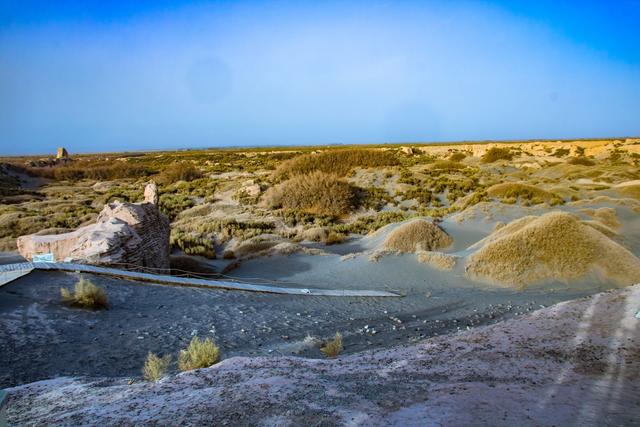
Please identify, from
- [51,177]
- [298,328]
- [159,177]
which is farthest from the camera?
[51,177]

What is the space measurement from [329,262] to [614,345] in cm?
1098

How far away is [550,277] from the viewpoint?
44.1ft

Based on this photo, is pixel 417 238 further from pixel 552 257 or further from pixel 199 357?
pixel 199 357

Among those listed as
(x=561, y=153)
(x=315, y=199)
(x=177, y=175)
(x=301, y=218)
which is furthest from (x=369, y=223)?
(x=561, y=153)

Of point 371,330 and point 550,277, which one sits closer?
point 371,330

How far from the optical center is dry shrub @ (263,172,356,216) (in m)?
28.6

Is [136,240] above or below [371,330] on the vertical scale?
above

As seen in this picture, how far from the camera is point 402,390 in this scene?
4508 millimetres

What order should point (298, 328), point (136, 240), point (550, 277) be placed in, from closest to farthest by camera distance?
point (298, 328) < point (136, 240) < point (550, 277)

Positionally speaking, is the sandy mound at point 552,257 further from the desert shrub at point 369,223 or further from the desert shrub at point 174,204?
the desert shrub at point 174,204

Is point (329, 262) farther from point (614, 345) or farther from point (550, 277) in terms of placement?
point (614, 345)

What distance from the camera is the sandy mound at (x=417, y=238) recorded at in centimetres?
1697

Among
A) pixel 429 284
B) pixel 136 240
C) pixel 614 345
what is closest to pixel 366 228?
pixel 429 284

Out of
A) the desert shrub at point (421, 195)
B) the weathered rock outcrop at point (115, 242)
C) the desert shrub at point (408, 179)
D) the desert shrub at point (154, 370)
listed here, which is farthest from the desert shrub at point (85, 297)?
the desert shrub at point (408, 179)
